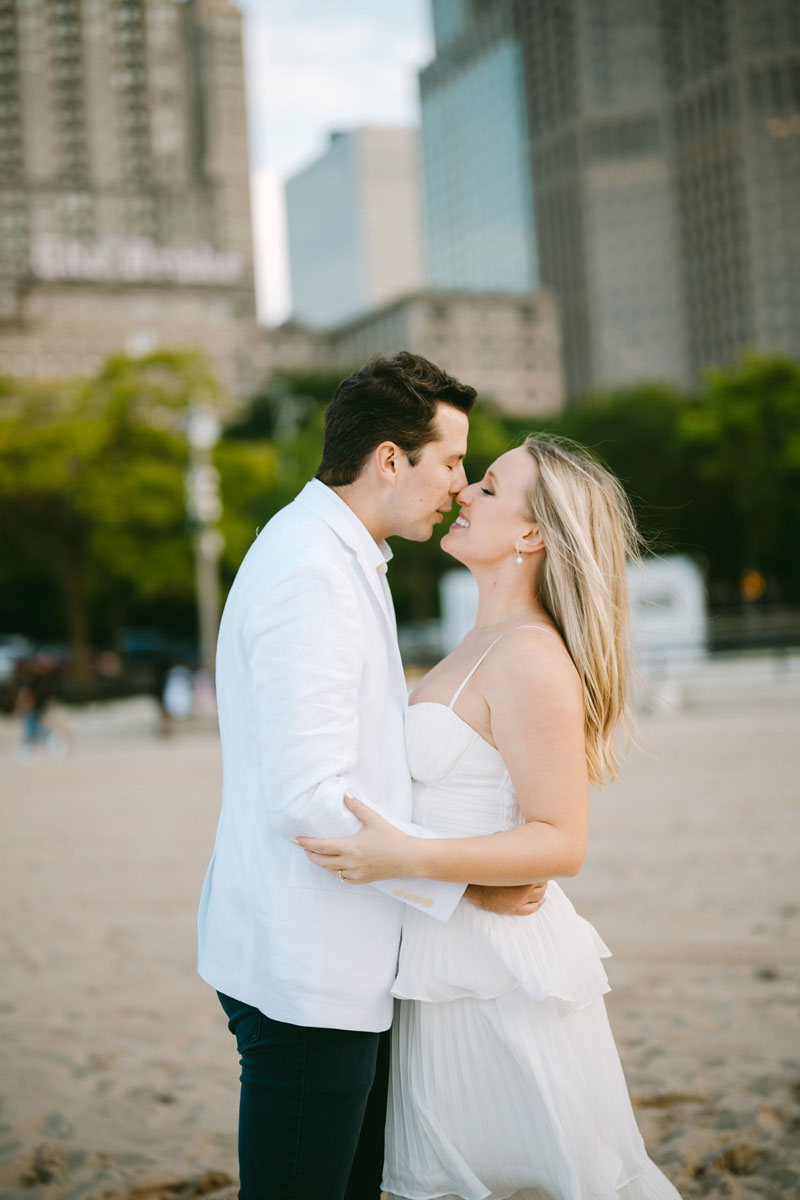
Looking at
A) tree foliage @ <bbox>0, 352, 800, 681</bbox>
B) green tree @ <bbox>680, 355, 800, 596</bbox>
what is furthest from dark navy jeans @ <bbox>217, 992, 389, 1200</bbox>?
green tree @ <bbox>680, 355, 800, 596</bbox>

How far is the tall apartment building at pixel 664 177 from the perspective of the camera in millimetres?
119250

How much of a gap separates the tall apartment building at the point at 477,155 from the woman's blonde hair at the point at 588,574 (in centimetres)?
14797

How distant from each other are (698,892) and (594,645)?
5845mm

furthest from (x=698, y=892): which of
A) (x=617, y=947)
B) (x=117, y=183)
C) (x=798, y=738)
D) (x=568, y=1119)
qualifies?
(x=117, y=183)

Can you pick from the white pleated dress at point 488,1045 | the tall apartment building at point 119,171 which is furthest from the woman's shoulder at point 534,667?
the tall apartment building at point 119,171

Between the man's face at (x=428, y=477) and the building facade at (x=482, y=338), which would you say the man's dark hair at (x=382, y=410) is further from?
the building facade at (x=482, y=338)

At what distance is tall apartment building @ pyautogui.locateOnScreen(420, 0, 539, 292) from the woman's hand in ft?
488

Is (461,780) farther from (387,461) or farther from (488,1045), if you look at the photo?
(387,461)

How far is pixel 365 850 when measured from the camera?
219 centimetres

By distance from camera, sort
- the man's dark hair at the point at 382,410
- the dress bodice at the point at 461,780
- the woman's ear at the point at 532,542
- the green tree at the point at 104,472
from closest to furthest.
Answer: the man's dark hair at the point at 382,410 < the dress bodice at the point at 461,780 < the woman's ear at the point at 532,542 < the green tree at the point at 104,472

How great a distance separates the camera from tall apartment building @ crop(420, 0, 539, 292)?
148 metres

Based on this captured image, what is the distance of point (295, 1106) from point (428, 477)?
139 centimetres

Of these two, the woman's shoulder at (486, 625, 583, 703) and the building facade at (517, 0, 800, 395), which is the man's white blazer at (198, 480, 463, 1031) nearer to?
the woman's shoulder at (486, 625, 583, 703)

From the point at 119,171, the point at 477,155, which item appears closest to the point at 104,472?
the point at 119,171
